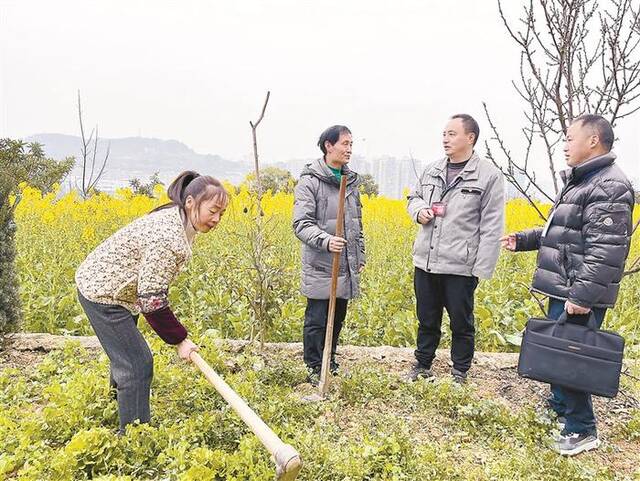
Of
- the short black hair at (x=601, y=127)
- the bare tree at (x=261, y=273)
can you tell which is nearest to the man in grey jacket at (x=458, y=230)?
the short black hair at (x=601, y=127)

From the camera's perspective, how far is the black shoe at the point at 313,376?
3.34 metres

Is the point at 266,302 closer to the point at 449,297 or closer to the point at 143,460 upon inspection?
the point at 449,297

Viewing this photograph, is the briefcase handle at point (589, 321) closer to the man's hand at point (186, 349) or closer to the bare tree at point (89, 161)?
the man's hand at point (186, 349)

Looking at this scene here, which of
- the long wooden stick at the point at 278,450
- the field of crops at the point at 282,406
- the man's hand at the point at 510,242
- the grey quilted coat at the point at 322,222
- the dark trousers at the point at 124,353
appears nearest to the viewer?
the long wooden stick at the point at 278,450

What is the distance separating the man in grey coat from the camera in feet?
10.5

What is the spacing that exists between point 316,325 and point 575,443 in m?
1.62

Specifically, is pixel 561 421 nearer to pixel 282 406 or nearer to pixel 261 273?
pixel 282 406

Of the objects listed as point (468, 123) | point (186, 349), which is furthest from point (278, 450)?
point (468, 123)

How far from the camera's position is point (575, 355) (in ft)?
8.55

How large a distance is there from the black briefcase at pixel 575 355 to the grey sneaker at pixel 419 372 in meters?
0.91

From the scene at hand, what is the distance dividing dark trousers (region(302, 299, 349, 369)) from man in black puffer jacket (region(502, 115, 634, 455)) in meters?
1.26

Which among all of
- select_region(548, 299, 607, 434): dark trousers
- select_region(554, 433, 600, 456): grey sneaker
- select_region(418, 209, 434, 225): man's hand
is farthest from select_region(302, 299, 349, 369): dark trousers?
select_region(554, 433, 600, 456): grey sneaker

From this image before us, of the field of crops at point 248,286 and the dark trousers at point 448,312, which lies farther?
the field of crops at point 248,286

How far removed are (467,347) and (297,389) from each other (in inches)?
47.0
